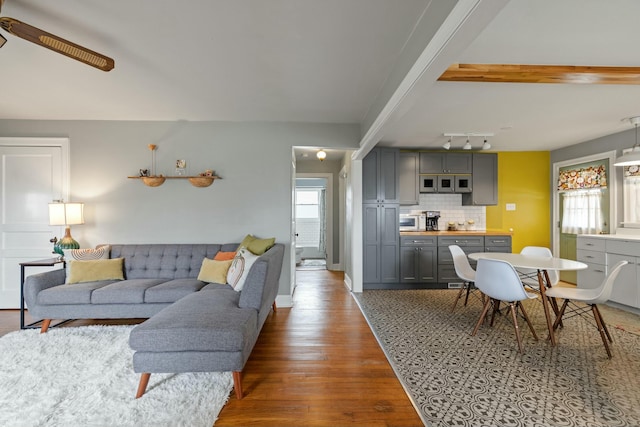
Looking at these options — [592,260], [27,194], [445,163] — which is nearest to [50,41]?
[27,194]

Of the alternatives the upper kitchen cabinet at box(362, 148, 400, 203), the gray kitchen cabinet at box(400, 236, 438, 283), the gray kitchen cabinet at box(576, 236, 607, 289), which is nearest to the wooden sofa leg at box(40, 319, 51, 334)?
the upper kitchen cabinet at box(362, 148, 400, 203)

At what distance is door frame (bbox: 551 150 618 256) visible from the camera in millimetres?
4188

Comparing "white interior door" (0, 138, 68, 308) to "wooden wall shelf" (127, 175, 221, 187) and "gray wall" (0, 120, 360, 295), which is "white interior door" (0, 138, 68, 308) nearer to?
"gray wall" (0, 120, 360, 295)

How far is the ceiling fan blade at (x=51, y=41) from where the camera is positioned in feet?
5.18

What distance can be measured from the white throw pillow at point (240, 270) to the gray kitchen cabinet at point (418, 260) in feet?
8.77

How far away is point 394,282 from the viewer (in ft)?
15.1

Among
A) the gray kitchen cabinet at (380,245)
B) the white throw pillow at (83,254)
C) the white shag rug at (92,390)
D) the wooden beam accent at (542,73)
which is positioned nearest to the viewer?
the white shag rug at (92,390)

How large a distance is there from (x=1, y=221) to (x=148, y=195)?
6.30 ft

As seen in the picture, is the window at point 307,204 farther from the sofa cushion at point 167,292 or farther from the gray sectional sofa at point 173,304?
the sofa cushion at point 167,292

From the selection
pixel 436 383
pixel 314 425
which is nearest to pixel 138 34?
pixel 314 425

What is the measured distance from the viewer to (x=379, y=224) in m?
4.62

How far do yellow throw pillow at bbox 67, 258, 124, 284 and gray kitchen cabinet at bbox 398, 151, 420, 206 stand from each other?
4.19 metres

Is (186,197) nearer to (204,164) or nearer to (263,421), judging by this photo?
(204,164)

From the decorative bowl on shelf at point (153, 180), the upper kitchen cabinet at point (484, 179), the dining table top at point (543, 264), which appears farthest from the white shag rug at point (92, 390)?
the upper kitchen cabinet at point (484, 179)
